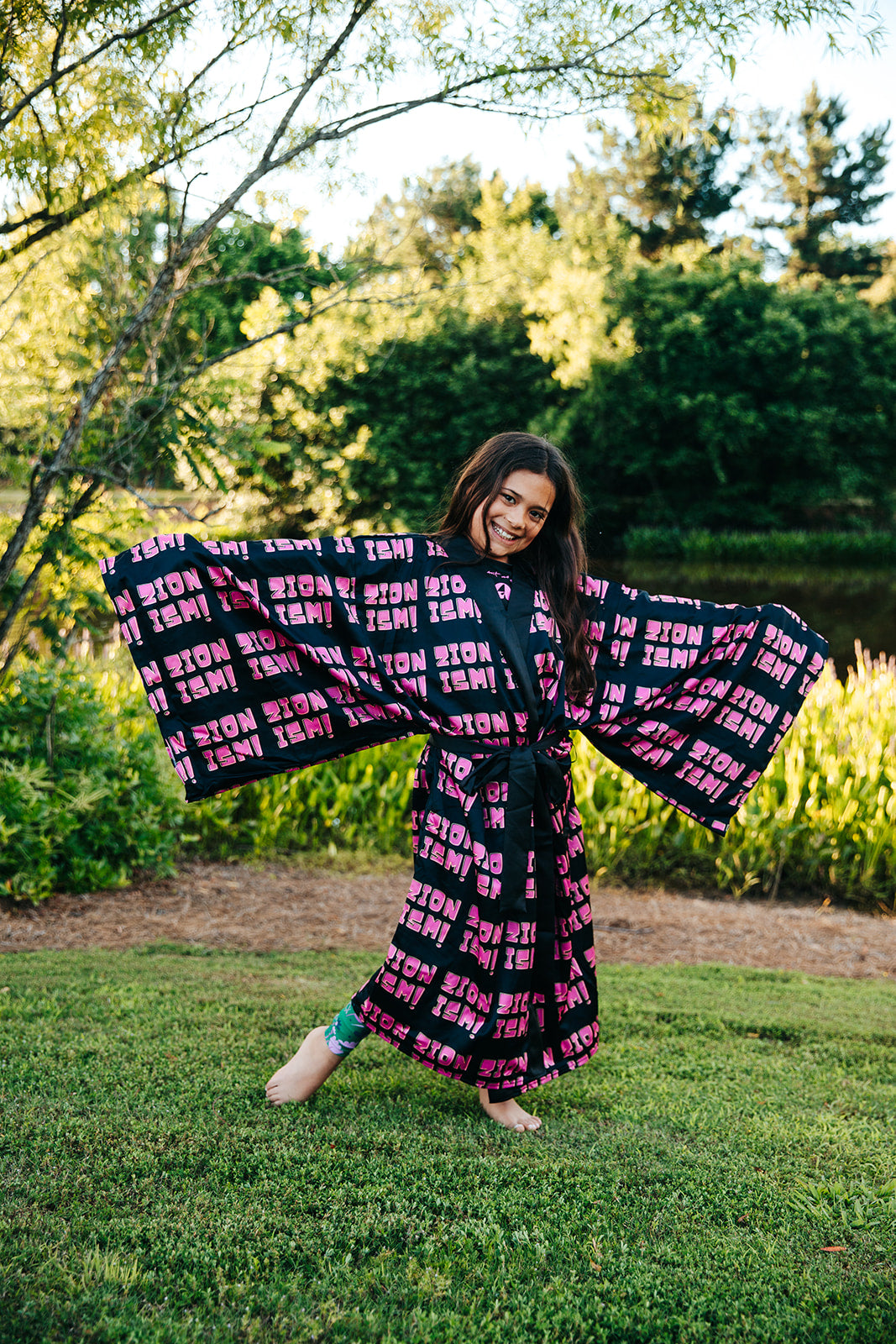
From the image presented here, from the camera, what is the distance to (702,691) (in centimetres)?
287

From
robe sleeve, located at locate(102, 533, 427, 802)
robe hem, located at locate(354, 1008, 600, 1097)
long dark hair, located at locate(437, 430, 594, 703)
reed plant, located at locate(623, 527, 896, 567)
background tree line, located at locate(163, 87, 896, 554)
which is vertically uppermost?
background tree line, located at locate(163, 87, 896, 554)

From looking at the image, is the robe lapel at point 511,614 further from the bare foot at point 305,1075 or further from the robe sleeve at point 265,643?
the bare foot at point 305,1075

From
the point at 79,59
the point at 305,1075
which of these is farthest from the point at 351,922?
the point at 79,59

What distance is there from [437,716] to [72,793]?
2.71 meters

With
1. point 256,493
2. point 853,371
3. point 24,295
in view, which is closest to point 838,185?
point 853,371

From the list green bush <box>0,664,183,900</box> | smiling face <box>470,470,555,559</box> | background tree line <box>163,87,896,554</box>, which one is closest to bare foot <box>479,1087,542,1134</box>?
smiling face <box>470,470,555,559</box>

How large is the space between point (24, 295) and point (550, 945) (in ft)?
13.9

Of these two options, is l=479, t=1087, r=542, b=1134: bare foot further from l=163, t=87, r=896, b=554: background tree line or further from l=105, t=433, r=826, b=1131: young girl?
l=163, t=87, r=896, b=554: background tree line

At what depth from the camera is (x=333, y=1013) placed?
10.5 ft

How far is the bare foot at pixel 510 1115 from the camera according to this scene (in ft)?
8.10

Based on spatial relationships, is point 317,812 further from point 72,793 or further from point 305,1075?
point 305,1075

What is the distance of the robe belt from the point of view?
2439 millimetres

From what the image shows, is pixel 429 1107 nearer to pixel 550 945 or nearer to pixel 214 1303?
pixel 550 945

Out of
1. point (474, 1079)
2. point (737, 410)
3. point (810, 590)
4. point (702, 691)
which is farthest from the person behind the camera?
point (737, 410)
